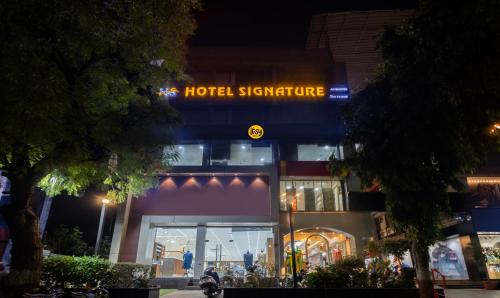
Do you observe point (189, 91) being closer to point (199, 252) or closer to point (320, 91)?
point (320, 91)

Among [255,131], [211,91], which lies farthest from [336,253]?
[211,91]

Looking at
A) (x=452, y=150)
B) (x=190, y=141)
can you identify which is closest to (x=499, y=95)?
(x=452, y=150)

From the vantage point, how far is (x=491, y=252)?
590 inches

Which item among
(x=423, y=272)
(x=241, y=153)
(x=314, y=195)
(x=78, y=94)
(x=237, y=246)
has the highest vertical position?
(x=241, y=153)

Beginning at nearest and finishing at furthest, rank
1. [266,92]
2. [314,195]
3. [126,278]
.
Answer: [126,278]
[314,195]
[266,92]

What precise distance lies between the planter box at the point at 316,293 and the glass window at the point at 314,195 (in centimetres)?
1021

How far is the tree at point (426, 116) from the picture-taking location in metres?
5.27

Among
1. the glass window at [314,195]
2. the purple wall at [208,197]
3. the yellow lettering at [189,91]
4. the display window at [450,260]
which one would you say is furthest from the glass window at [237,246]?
the yellow lettering at [189,91]

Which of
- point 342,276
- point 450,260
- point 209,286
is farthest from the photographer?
point 450,260

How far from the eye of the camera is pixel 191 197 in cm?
1748

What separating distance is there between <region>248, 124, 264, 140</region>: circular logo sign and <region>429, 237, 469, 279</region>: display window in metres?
12.6

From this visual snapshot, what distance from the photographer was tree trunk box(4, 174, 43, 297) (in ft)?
21.8

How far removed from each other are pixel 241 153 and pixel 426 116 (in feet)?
45.6

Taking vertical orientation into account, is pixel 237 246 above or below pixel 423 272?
above
